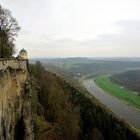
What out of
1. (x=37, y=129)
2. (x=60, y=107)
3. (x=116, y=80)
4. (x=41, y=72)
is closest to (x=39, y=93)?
(x=60, y=107)

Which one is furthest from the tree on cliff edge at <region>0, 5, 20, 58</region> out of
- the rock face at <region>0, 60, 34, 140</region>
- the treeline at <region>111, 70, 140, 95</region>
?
the treeline at <region>111, 70, 140, 95</region>

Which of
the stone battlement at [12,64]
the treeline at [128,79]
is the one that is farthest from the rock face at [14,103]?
the treeline at [128,79]

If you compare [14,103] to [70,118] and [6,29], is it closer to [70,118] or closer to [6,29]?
[6,29]

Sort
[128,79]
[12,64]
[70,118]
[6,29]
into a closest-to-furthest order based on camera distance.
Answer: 1. [12,64]
2. [6,29]
3. [70,118]
4. [128,79]

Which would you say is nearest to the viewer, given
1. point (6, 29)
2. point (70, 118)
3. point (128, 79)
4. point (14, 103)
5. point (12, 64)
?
point (12, 64)

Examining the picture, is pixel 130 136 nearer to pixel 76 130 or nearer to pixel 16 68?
pixel 76 130

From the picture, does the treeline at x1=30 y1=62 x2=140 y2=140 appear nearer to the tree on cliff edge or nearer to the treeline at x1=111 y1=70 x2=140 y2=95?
the tree on cliff edge

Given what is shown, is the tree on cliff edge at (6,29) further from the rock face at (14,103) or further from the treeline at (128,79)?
the treeline at (128,79)

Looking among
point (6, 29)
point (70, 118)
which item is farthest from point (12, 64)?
point (70, 118)

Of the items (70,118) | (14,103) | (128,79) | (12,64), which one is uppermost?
(12,64)

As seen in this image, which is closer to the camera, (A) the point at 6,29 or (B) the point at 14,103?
(B) the point at 14,103
